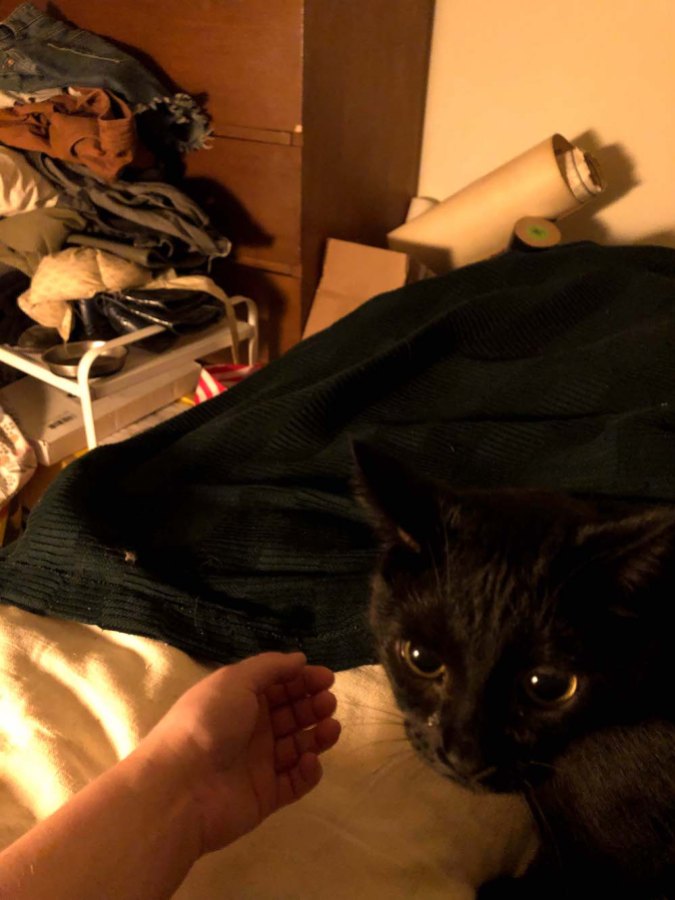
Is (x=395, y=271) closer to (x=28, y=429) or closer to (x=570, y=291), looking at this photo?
(x=570, y=291)

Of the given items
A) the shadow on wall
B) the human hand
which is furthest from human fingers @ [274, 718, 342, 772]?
the shadow on wall

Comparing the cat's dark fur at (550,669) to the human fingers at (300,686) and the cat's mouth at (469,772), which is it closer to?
the cat's mouth at (469,772)

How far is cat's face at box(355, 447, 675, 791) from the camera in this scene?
54 centimetres

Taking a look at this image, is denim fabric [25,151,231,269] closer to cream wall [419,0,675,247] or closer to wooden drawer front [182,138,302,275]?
wooden drawer front [182,138,302,275]

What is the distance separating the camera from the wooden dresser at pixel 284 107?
53.7 inches

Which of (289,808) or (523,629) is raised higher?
(523,629)

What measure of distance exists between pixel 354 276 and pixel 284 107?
0.38 meters

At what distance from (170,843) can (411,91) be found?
181 centimetres

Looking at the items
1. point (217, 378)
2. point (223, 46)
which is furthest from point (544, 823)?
point (223, 46)

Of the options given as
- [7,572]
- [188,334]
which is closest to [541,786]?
[7,572]

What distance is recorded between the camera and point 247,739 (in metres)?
0.62

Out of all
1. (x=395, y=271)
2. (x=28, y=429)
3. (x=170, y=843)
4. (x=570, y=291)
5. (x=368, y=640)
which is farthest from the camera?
(x=395, y=271)

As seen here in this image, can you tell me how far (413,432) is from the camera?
0.94 metres

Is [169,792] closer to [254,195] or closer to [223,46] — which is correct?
[254,195]
